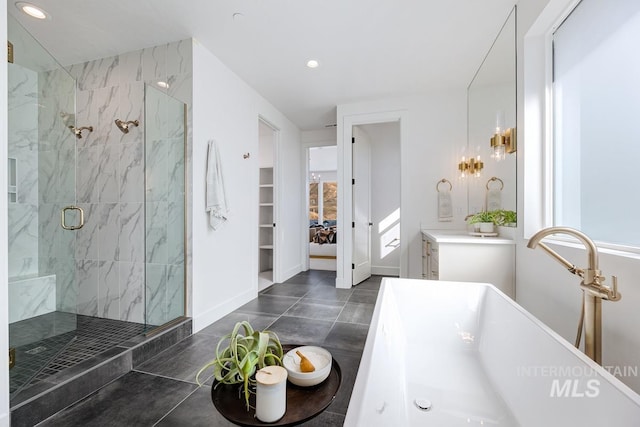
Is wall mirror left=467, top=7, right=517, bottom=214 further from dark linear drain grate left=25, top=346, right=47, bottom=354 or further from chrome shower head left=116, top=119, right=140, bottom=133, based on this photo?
dark linear drain grate left=25, top=346, right=47, bottom=354

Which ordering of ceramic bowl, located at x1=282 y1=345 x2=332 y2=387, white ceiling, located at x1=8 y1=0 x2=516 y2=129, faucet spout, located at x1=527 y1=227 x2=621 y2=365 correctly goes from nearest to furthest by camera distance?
ceramic bowl, located at x1=282 y1=345 x2=332 y2=387 → faucet spout, located at x1=527 y1=227 x2=621 y2=365 → white ceiling, located at x1=8 y1=0 x2=516 y2=129

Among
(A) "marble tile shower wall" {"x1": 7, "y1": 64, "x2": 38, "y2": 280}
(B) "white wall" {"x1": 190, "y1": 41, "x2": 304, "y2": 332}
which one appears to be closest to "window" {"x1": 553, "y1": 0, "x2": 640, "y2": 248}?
(B) "white wall" {"x1": 190, "y1": 41, "x2": 304, "y2": 332}

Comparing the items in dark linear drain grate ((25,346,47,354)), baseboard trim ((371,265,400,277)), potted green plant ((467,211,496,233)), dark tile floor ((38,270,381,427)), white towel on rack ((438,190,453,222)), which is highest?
white towel on rack ((438,190,453,222))

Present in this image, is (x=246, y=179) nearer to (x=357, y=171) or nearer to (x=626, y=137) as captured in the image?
(x=357, y=171)

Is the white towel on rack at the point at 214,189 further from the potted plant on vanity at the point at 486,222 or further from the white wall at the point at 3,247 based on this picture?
the potted plant on vanity at the point at 486,222

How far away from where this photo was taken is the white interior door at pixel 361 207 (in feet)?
13.6

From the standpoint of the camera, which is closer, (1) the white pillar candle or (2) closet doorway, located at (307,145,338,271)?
(1) the white pillar candle

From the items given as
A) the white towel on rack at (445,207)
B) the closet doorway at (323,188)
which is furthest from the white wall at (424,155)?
the closet doorway at (323,188)

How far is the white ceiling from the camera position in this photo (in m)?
2.14

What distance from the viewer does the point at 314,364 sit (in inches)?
43.1

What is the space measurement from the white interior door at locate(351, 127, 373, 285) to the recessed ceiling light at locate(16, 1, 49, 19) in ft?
10.9

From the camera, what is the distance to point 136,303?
2.61m

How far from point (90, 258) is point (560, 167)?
4.04 m

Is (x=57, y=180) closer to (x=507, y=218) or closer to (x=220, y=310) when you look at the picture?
(x=220, y=310)
